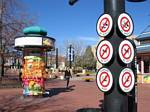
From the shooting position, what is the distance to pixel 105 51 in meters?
7.04

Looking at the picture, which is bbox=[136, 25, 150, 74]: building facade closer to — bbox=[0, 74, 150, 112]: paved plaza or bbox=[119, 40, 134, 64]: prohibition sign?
bbox=[0, 74, 150, 112]: paved plaza

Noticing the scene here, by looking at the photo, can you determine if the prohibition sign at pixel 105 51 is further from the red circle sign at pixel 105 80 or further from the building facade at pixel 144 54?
the building facade at pixel 144 54

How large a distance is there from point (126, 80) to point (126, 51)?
573 millimetres

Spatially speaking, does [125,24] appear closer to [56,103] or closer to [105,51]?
[105,51]

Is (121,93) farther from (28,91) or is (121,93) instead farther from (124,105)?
(28,91)

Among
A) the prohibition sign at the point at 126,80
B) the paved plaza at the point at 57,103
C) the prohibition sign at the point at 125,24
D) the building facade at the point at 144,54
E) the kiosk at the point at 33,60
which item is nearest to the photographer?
the prohibition sign at the point at 126,80

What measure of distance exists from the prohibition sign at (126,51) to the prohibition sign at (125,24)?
208mm

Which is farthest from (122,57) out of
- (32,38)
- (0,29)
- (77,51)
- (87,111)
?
(77,51)

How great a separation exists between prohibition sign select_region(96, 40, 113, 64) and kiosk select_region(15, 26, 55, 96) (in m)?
13.2

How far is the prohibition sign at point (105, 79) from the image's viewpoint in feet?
22.8

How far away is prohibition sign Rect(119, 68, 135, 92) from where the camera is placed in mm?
6922

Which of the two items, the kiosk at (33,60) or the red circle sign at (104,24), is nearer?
the red circle sign at (104,24)

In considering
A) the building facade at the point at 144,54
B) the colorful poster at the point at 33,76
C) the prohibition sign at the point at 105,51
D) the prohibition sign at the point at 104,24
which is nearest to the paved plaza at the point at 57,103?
the colorful poster at the point at 33,76

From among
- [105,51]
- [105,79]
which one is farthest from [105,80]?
[105,51]
